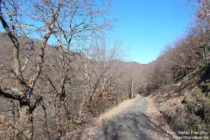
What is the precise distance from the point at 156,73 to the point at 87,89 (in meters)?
25.0

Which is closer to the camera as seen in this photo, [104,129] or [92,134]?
[92,134]

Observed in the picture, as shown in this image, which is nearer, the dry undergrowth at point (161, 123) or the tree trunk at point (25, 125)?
the tree trunk at point (25, 125)

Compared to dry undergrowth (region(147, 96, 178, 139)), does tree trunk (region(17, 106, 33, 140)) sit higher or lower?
higher

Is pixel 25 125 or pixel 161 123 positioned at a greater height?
pixel 25 125

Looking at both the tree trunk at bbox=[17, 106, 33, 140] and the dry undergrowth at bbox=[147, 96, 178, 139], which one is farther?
the dry undergrowth at bbox=[147, 96, 178, 139]

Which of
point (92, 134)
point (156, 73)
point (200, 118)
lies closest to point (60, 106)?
point (92, 134)

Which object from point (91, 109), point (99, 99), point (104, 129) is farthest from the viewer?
point (99, 99)

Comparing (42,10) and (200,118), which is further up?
(42,10)

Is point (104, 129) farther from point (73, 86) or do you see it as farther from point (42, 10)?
point (42, 10)

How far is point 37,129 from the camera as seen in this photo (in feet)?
25.4

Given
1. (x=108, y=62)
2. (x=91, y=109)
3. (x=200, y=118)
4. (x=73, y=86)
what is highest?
(x=108, y=62)

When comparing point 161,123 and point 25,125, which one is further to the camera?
point 161,123

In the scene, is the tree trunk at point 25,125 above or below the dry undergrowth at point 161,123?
above

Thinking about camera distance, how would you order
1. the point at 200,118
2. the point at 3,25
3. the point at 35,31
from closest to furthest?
1. the point at 3,25
2. the point at 200,118
3. the point at 35,31
